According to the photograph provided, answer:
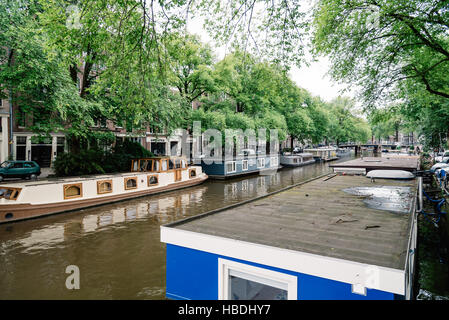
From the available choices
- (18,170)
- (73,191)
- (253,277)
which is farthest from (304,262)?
(18,170)

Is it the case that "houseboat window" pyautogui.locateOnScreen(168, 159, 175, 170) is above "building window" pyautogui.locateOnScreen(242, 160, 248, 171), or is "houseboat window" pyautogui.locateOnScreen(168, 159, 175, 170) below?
above

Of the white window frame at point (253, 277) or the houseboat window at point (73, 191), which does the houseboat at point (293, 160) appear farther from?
the white window frame at point (253, 277)

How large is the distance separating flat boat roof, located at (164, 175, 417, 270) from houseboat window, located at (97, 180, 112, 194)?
9.97m

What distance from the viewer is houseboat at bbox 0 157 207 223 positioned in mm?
11370

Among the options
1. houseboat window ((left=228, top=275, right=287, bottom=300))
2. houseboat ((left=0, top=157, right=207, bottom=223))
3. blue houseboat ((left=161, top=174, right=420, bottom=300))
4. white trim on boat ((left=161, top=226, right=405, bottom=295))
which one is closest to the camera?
white trim on boat ((left=161, top=226, right=405, bottom=295))

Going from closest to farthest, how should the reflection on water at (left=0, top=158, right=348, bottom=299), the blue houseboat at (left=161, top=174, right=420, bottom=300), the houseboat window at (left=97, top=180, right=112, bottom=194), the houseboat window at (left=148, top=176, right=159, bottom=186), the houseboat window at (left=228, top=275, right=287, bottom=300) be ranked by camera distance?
1. the blue houseboat at (left=161, top=174, right=420, bottom=300)
2. the houseboat window at (left=228, top=275, right=287, bottom=300)
3. the reflection on water at (left=0, top=158, right=348, bottom=299)
4. the houseboat window at (left=97, top=180, right=112, bottom=194)
5. the houseboat window at (left=148, top=176, right=159, bottom=186)

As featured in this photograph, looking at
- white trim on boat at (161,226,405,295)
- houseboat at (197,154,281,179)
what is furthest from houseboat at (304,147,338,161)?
white trim on boat at (161,226,405,295)

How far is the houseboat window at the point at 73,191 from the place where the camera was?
42.2 feet

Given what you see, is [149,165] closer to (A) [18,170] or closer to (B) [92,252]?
(A) [18,170]

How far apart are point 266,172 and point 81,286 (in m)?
24.4

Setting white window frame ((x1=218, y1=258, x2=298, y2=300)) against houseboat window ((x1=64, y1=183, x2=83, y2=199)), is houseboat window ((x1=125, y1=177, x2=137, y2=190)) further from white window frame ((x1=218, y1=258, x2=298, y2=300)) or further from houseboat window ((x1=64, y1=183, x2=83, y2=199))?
white window frame ((x1=218, y1=258, x2=298, y2=300))

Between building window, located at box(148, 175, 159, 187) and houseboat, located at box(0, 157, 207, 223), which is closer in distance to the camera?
houseboat, located at box(0, 157, 207, 223)

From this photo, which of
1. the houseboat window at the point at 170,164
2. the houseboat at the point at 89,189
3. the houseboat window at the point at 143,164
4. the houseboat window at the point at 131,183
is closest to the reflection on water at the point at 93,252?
the houseboat at the point at 89,189

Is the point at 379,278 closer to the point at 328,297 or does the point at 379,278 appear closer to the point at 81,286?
the point at 328,297
